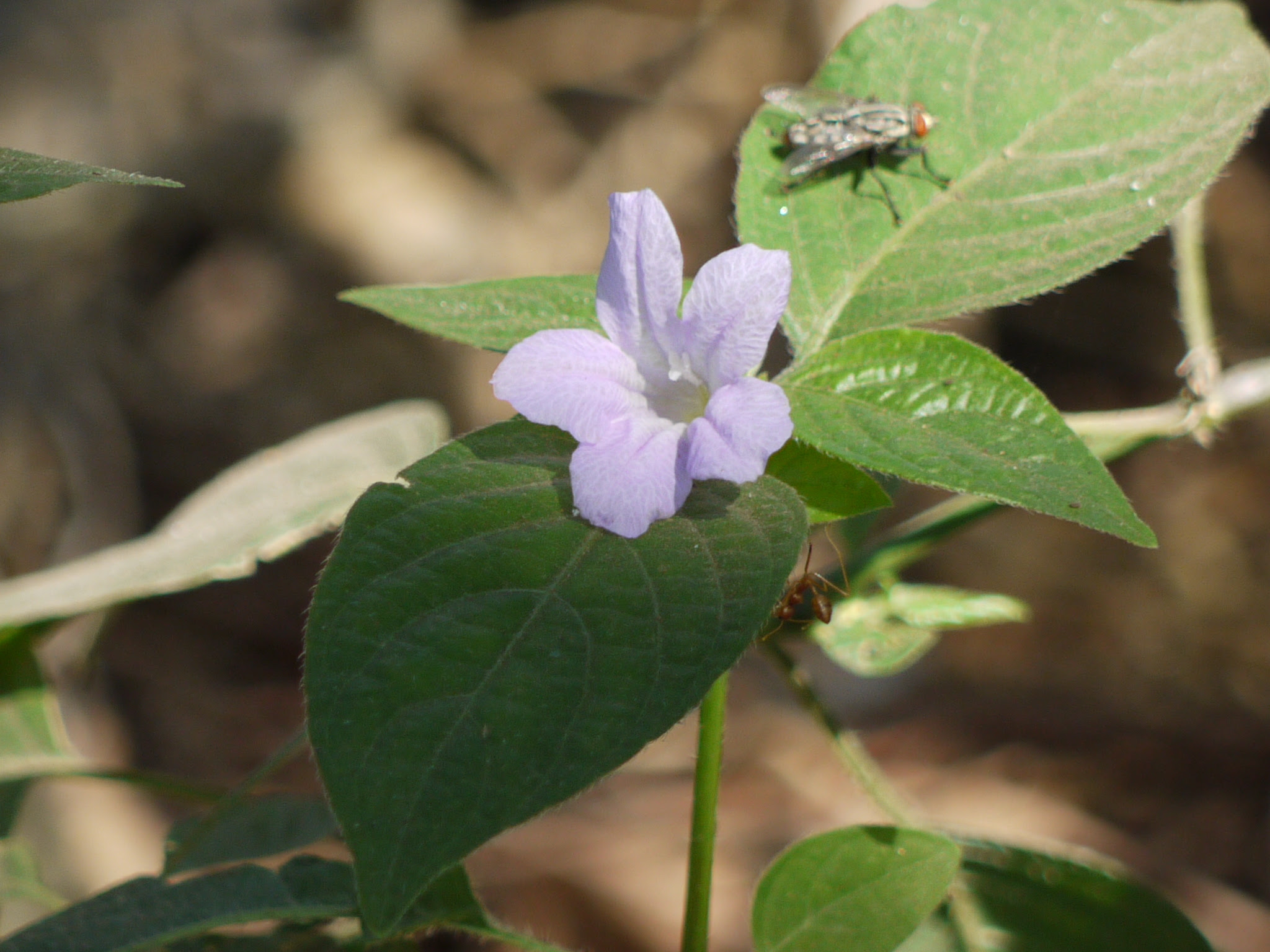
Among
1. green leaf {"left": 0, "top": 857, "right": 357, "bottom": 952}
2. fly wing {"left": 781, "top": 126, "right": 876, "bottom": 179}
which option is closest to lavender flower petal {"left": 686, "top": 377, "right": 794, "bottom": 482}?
fly wing {"left": 781, "top": 126, "right": 876, "bottom": 179}

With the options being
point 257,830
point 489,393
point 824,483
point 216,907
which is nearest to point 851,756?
point 824,483

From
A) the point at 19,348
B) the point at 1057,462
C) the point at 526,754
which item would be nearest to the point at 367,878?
the point at 526,754

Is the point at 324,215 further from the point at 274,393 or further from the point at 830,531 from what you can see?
the point at 830,531

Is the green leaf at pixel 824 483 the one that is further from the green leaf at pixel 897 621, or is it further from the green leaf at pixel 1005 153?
the green leaf at pixel 897 621

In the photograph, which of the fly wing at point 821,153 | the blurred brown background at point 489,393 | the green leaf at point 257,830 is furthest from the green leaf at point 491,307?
the blurred brown background at point 489,393

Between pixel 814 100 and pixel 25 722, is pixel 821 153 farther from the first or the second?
pixel 25 722

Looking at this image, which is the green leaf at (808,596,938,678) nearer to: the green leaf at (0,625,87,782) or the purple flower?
the purple flower
